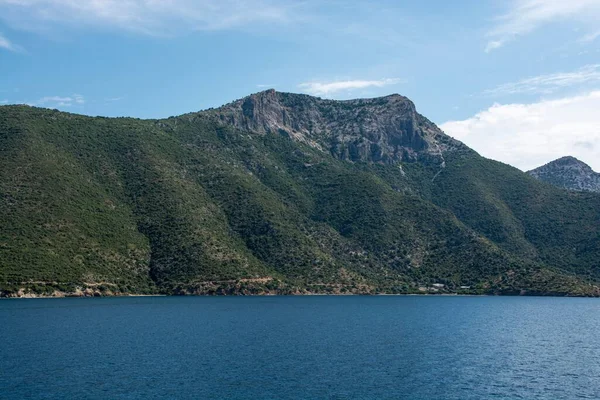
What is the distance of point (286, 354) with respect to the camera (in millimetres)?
85062

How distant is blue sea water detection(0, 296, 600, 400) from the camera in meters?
64.1

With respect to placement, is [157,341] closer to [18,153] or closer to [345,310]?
[345,310]

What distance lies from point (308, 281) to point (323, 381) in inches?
5161

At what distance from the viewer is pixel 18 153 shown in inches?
7357

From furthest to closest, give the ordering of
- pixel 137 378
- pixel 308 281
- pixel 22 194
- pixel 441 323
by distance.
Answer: pixel 308 281 < pixel 22 194 < pixel 441 323 < pixel 137 378

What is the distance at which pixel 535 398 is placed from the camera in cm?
6178

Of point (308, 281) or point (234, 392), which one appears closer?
point (234, 392)

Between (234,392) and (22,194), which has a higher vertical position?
(22,194)

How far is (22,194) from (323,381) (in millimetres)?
134411

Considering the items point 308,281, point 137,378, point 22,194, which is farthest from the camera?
point 308,281

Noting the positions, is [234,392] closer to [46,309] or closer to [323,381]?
[323,381]

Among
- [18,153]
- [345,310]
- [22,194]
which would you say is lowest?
[345,310]

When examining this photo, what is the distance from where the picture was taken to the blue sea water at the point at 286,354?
6406 cm

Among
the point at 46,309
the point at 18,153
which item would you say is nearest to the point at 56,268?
the point at 46,309
